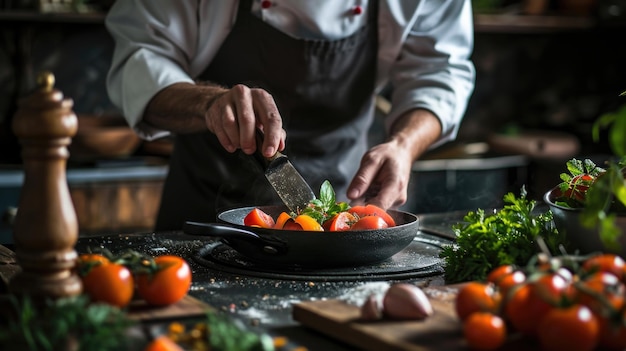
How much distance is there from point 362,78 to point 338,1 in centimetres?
25

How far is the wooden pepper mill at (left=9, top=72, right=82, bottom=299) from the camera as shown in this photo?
1115mm

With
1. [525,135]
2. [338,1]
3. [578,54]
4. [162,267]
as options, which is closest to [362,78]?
[338,1]

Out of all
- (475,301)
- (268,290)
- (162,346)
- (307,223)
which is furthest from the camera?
(307,223)

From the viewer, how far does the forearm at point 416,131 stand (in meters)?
2.13

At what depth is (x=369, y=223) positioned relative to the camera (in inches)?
60.3

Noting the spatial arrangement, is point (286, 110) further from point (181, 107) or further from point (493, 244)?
point (493, 244)

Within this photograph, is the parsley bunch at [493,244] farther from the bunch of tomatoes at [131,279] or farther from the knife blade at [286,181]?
the bunch of tomatoes at [131,279]

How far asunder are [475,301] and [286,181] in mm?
659

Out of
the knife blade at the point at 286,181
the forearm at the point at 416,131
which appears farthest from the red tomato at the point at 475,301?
the forearm at the point at 416,131

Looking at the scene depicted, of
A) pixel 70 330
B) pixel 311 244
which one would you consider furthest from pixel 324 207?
pixel 70 330

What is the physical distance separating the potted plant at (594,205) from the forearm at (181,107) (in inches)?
29.6

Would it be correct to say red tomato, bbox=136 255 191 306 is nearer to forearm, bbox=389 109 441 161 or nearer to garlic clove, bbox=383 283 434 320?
garlic clove, bbox=383 283 434 320

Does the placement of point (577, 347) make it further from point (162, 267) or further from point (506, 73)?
point (506, 73)

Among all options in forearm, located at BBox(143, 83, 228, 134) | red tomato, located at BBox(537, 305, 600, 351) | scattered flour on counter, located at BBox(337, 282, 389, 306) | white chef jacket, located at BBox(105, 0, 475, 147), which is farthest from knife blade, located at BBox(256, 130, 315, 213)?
red tomato, located at BBox(537, 305, 600, 351)
